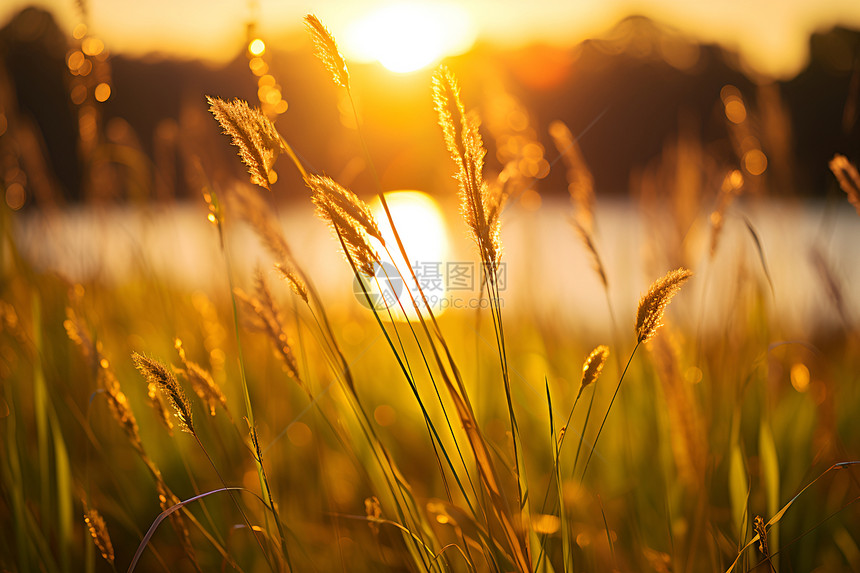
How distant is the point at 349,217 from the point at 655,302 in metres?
0.40

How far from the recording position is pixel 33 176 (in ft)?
5.86

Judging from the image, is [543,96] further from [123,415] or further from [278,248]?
[123,415]

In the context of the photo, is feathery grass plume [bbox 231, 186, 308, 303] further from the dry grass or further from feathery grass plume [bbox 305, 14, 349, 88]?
feathery grass plume [bbox 305, 14, 349, 88]

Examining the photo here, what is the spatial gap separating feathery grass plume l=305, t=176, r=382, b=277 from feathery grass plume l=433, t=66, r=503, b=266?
0.12 m

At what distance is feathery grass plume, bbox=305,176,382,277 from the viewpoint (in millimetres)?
685

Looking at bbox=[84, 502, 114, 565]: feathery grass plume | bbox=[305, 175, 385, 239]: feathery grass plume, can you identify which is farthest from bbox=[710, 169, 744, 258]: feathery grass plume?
bbox=[84, 502, 114, 565]: feathery grass plume

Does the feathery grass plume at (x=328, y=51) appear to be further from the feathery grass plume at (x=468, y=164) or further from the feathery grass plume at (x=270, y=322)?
the feathery grass plume at (x=270, y=322)

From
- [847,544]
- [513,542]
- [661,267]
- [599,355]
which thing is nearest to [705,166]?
[661,267]

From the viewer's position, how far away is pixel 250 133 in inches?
28.7

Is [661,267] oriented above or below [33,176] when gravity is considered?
below

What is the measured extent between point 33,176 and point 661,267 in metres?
1.99

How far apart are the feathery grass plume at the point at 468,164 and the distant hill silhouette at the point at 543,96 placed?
200 mm

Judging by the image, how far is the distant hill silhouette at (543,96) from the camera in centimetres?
197

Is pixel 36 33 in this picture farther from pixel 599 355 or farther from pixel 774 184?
pixel 774 184
